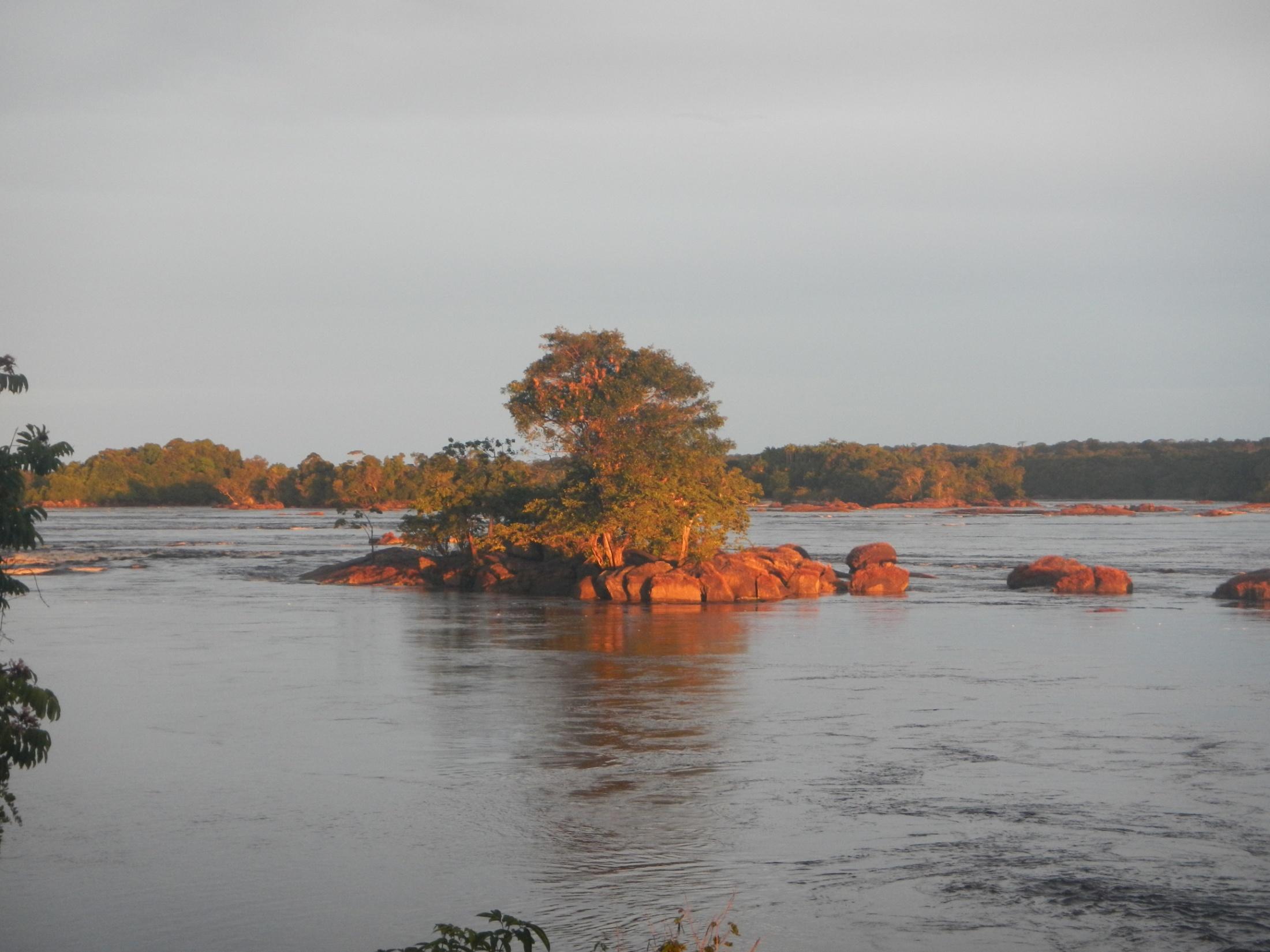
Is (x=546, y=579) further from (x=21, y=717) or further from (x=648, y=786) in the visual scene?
(x=21, y=717)

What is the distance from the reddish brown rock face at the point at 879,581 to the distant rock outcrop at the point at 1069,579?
134 inches

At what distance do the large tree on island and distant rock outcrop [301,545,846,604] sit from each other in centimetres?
88

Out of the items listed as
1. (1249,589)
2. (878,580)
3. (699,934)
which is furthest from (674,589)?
(699,934)

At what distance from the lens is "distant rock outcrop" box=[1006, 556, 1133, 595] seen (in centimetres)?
3562

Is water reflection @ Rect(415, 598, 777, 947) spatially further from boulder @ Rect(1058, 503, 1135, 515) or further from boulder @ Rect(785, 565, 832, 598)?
boulder @ Rect(1058, 503, 1135, 515)

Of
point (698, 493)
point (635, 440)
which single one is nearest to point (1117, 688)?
point (698, 493)

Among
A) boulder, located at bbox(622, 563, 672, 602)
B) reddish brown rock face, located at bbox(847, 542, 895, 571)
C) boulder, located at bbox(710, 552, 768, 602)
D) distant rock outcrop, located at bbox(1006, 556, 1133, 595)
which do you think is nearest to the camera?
boulder, located at bbox(622, 563, 672, 602)

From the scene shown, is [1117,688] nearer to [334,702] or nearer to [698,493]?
[334,702]

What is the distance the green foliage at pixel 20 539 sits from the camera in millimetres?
7562

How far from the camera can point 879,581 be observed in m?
36.8

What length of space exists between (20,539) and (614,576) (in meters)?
26.6

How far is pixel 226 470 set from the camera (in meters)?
150

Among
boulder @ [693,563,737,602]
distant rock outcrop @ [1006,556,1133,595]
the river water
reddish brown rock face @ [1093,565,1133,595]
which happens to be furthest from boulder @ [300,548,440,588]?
reddish brown rock face @ [1093,565,1133,595]

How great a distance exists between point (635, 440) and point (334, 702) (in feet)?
67.4
